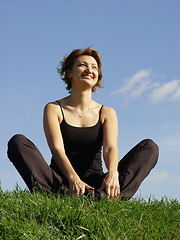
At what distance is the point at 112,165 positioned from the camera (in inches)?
199

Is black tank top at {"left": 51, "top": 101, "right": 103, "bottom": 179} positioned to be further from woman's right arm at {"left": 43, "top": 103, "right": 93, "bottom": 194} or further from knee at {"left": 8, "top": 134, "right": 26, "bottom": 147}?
knee at {"left": 8, "top": 134, "right": 26, "bottom": 147}

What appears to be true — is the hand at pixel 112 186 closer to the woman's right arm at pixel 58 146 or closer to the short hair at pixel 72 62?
the woman's right arm at pixel 58 146

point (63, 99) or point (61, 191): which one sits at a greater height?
point (63, 99)

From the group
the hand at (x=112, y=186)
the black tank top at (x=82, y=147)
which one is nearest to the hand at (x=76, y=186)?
the hand at (x=112, y=186)

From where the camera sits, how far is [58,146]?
504 cm

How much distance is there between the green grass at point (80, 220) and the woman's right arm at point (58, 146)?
0.32 m

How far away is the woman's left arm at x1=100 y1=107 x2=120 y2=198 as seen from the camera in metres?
4.78

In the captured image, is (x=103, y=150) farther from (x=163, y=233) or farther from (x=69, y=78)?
(x=163, y=233)

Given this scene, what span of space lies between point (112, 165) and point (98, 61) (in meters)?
1.81

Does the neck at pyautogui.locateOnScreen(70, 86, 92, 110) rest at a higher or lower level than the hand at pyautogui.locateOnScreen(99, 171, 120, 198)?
higher

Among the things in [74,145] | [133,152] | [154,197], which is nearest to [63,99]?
[74,145]

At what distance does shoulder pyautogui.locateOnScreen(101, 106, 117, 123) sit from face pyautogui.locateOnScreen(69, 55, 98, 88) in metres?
0.45

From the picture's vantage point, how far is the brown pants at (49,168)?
16.0 ft

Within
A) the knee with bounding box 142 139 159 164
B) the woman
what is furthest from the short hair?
the knee with bounding box 142 139 159 164
